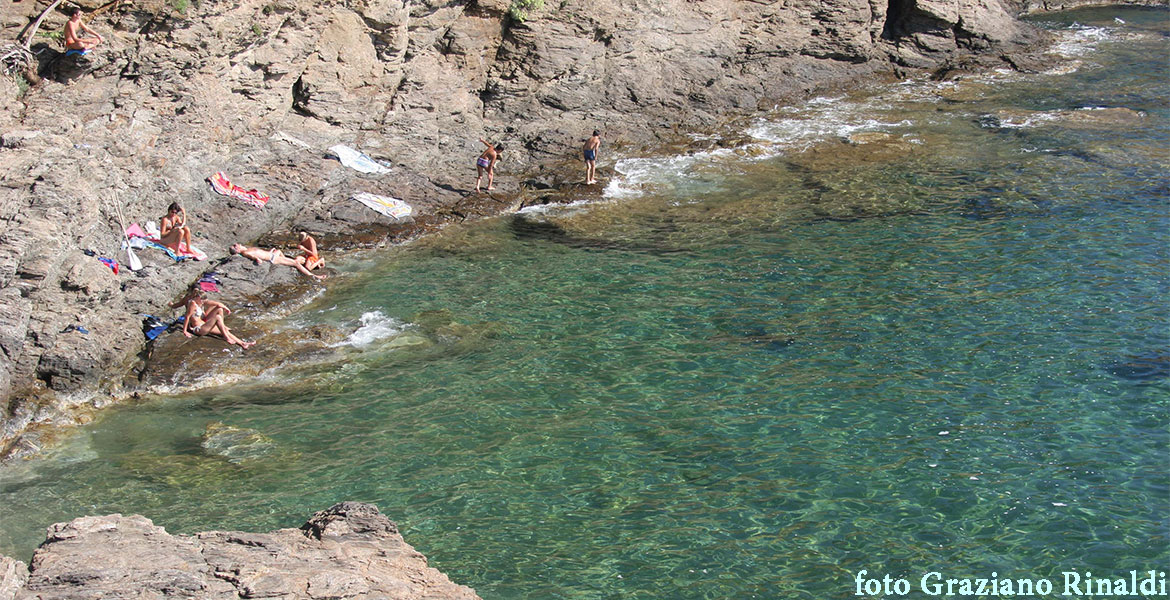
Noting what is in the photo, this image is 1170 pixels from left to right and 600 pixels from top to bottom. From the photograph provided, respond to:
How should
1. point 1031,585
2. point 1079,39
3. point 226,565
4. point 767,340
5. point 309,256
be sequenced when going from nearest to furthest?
point 226,565 < point 1031,585 < point 767,340 < point 309,256 < point 1079,39

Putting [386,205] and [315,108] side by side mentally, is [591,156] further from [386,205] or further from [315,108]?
[315,108]

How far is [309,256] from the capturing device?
16.7 meters

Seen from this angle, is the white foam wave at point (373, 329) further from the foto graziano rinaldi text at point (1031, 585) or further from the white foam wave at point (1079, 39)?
the white foam wave at point (1079, 39)

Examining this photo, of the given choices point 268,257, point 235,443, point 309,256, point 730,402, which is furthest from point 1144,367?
point 268,257

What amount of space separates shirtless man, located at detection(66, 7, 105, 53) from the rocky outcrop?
11.3 metres

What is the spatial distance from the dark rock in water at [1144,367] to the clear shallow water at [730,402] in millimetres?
65

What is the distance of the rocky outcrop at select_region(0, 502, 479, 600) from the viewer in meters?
6.88

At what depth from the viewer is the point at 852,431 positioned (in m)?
11.7

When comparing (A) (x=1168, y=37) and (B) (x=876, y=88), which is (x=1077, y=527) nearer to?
(B) (x=876, y=88)

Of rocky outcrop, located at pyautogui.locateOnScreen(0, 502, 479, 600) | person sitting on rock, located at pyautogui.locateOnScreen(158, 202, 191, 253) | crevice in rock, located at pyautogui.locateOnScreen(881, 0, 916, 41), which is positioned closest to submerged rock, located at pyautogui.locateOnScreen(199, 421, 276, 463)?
rocky outcrop, located at pyautogui.locateOnScreen(0, 502, 479, 600)

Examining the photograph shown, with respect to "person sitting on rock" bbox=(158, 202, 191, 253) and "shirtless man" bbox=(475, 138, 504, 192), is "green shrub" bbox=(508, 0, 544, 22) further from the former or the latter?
"person sitting on rock" bbox=(158, 202, 191, 253)

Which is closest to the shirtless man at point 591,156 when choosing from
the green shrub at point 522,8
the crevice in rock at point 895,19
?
the green shrub at point 522,8

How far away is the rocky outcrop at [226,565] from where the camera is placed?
688 cm

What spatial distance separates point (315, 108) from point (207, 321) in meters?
6.80
